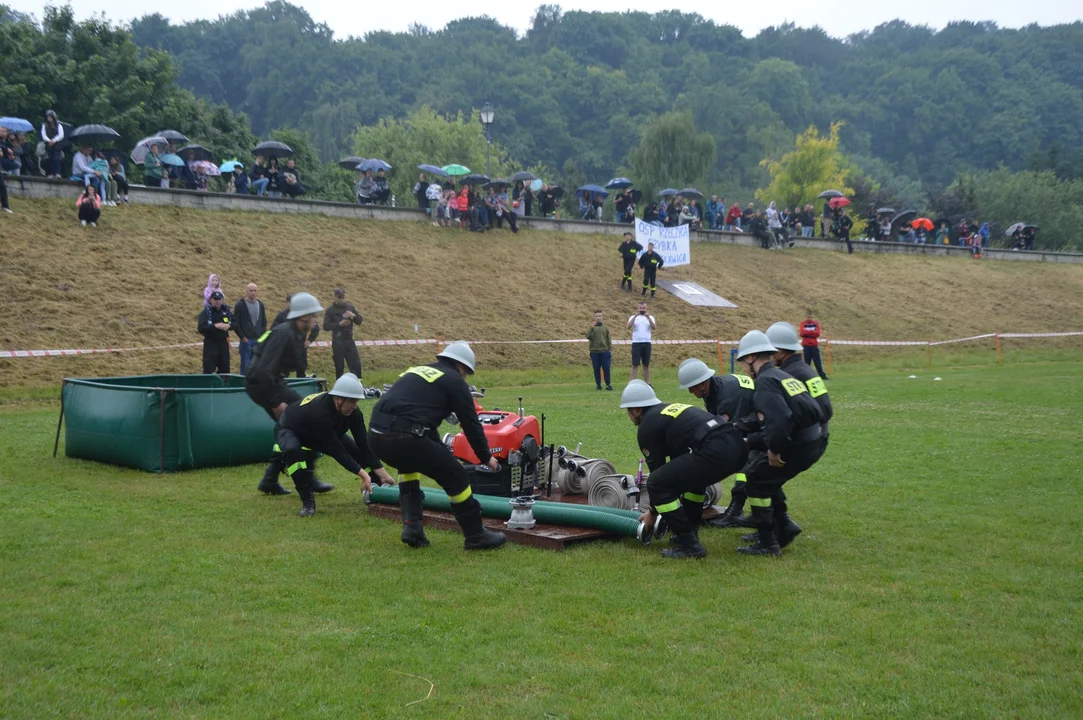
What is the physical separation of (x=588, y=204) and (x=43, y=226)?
24070mm

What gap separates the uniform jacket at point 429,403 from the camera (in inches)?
356

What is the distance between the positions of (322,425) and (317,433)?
12 cm

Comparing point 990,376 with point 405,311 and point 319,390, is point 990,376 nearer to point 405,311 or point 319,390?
point 405,311

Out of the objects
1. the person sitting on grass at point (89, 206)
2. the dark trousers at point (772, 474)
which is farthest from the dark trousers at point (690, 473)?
the person sitting on grass at point (89, 206)

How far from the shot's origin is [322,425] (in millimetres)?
10938

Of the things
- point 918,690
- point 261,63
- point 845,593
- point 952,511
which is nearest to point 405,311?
point 952,511

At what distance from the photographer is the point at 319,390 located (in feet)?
46.2

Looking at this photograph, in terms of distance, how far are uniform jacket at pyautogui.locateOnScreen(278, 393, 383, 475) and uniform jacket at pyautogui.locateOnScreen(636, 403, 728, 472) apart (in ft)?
10.7

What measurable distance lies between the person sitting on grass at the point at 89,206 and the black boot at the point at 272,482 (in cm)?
1946

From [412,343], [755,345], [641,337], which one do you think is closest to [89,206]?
[412,343]

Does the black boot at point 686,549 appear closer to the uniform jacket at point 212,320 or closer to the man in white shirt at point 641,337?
the uniform jacket at point 212,320

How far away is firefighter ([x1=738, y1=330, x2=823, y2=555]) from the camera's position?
878 centimetres

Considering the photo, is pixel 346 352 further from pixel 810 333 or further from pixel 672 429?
pixel 672 429

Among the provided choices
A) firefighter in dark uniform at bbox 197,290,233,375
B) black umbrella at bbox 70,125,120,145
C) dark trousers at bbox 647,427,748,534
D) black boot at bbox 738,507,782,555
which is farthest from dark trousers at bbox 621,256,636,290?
dark trousers at bbox 647,427,748,534
